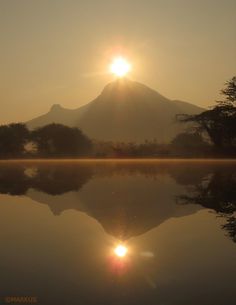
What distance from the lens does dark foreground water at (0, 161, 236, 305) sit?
5421 mm

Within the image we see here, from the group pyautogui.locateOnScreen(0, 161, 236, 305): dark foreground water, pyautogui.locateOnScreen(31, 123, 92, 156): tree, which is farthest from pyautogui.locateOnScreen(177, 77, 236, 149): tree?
pyautogui.locateOnScreen(0, 161, 236, 305): dark foreground water

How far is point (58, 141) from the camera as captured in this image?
74.4 meters

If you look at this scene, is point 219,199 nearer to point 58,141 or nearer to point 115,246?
point 115,246

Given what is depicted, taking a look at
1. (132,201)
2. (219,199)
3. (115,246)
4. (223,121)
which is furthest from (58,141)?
(115,246)

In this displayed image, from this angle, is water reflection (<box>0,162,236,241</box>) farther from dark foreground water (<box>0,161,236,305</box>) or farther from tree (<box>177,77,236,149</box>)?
tree (<box>177,77,236,149</box>)

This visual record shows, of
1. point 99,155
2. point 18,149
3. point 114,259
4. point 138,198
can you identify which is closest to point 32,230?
point 114,259

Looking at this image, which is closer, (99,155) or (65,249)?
(65,249)

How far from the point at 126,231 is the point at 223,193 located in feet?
22.1

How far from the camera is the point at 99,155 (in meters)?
63.8

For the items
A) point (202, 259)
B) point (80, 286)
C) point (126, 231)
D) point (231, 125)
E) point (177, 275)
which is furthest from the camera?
point (231, 125)

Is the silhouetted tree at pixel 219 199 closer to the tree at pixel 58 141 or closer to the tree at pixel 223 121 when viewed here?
the tree at pixel 223 121

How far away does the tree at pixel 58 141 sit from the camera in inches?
2916

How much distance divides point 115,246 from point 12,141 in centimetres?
6784

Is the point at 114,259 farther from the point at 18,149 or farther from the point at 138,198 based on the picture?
the point at 18,149
